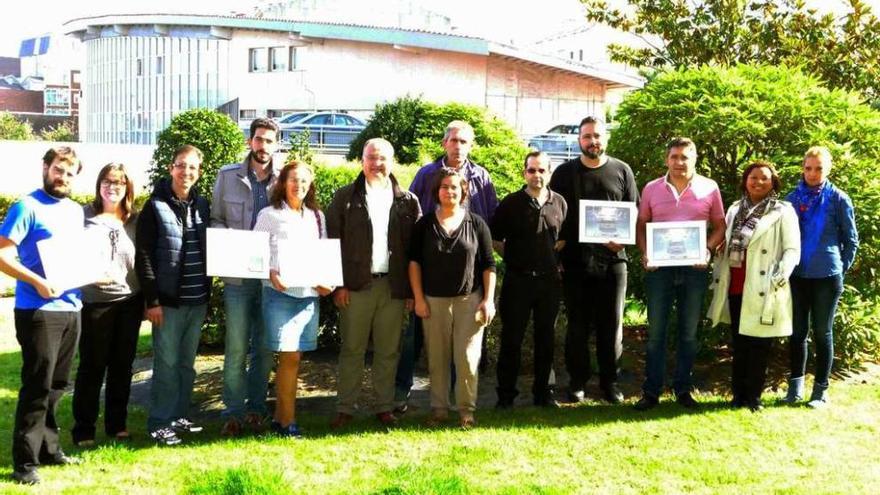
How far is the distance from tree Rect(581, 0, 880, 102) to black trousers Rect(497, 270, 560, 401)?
24.5 feet

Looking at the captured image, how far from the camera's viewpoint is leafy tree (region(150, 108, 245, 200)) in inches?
495

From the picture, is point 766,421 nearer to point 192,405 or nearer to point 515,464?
point 515,464

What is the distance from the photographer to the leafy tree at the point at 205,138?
41.2ft

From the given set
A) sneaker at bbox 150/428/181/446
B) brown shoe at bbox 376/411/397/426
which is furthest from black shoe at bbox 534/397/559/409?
sneaker at bbox 150/428/181/446

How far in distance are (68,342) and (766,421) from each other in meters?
4.86

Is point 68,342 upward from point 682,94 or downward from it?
downward

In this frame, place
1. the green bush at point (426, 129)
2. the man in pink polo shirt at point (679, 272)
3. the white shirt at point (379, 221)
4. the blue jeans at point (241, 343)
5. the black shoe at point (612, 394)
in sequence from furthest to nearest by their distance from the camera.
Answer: the green bush at point (426, 129), the black shoe at point (612, 394), the man in pink polo shirt at point (679, 272), the white shirt at point (379, 221), the blue jeans at point (241, 343)

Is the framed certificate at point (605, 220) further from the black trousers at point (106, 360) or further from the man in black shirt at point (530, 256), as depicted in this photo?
the black trousers at point (106, 360)

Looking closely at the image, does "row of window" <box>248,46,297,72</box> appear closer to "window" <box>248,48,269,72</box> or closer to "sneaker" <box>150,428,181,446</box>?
"window" <box>248,48,269,72</box>

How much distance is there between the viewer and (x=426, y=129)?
16.5m

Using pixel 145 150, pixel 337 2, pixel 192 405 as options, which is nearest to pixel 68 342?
pixel 192 405

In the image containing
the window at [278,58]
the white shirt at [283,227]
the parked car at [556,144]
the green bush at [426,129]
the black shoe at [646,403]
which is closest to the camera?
the white shirt at [283,227]

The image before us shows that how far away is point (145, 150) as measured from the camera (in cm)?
2636

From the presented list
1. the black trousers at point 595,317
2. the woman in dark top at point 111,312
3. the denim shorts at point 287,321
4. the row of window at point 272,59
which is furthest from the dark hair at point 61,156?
the row of window at point 272,59
